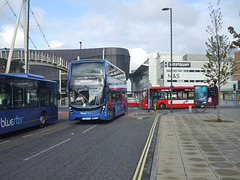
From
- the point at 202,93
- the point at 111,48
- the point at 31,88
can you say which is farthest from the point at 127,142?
the point at 111,48

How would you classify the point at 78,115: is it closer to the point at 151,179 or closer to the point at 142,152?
the point at 142,152

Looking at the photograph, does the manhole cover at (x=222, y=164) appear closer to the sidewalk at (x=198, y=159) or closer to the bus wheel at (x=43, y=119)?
the sidewalk at (x=198, y=159)

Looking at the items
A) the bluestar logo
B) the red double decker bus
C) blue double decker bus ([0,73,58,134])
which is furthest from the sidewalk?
the red double decker bus

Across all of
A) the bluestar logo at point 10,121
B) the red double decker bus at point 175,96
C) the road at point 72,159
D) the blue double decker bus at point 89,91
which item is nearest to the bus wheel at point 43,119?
the blue double decker bus at point 89,91

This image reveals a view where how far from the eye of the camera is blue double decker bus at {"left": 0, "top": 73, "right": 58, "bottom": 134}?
34.9ft

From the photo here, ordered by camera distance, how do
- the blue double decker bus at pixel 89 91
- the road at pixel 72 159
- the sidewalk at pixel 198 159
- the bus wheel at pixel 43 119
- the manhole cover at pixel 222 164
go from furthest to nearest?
the blue double decker bus at pixel 89 91 → the bus wheel at pixel 43 119 → the manhole cover at pixel 222 164 → the road at pixel 72 159 → the sidewalk at pixel 198 159

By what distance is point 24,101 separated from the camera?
40.5 feet

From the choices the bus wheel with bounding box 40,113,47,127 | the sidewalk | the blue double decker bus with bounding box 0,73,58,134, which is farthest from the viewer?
the bus wheel with bounding box 40,113,47,127

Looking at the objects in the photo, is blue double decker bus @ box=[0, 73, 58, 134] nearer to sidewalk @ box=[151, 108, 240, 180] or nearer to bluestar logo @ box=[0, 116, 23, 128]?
bluestar logo @ box=[0, 116, 23, 128]

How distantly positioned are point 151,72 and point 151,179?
87.1m

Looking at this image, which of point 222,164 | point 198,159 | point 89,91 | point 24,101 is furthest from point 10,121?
point 222,164

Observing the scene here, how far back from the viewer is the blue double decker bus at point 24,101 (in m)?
10.6

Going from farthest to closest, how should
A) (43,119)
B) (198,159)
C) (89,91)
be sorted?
(89,91) → (43,119) → (198,159)

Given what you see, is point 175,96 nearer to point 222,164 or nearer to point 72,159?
point 222,164
